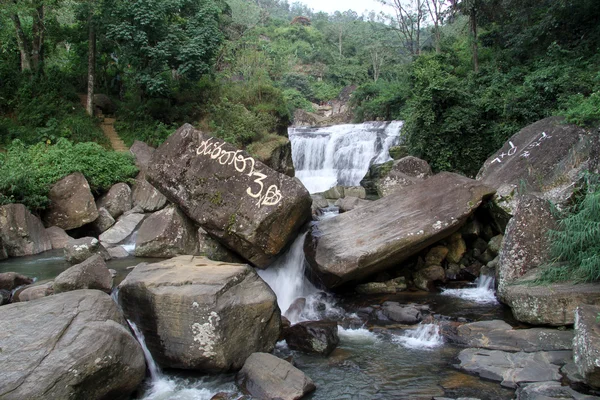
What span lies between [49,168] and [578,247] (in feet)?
43.2

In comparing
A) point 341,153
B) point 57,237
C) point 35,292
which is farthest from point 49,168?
point 341,153

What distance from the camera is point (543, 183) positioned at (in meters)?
9.67

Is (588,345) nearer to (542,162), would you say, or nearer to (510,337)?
(510,337)

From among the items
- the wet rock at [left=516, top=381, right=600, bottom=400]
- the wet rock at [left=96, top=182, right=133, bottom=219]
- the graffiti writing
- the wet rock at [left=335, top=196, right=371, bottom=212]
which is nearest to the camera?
the wet rock at [left=516, top=381, right=600, bottom=400]

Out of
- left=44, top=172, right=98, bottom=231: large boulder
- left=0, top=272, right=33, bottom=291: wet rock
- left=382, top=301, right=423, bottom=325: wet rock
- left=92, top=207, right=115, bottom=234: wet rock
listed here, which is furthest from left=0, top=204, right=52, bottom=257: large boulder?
left=382, top=301, right=423, bottom=325: wet rock

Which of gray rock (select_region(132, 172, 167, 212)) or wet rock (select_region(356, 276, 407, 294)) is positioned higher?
gray rock (select_region(132, 172, 167, 212))

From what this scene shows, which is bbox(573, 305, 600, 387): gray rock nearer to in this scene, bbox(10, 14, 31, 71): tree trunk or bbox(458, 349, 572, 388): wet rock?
bbox(458, 349, 572, 388): wet rock

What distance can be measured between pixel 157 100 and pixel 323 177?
720 cm

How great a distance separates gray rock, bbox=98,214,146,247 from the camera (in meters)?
11.8

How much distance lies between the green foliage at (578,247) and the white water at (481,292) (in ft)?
4.61

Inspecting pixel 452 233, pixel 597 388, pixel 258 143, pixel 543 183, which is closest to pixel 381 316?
pixel 452 233

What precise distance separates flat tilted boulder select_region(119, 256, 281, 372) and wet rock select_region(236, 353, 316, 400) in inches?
12.7

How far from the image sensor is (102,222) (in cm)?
1314

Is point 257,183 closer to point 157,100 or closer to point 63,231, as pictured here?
point 63,231
